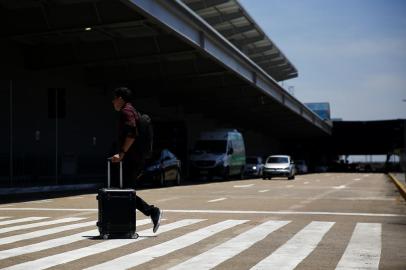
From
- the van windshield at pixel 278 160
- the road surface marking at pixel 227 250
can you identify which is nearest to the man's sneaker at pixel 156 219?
the road surface marking at pixel 227 250

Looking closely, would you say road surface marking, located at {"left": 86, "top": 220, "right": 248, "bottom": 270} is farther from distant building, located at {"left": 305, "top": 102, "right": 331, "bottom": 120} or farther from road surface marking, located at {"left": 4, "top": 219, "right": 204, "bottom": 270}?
distant building, located at {"left": 305, "top": 102, "right": 331, "bottom": 120}

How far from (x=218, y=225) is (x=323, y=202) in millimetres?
7172

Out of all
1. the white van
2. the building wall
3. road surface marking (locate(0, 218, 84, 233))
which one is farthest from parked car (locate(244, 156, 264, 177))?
road surface marking (locate(0, 218, 84, 233))

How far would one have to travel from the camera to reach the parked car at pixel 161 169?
27.4m

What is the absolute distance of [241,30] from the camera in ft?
205

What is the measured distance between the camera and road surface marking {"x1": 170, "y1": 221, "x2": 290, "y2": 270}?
7.00m

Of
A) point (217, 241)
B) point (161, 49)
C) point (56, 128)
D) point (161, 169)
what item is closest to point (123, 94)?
point (217, 241)

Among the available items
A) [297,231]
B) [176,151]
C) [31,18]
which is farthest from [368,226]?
[176,151]

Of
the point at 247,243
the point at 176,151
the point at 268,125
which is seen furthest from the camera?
the point at 268,125

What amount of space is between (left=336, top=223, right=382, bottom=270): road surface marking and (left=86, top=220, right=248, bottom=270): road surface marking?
2.06m

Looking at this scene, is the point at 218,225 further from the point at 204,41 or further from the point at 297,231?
the point at 204,41

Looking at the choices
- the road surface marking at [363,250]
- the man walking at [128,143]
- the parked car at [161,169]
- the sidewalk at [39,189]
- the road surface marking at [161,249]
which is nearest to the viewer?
the road surface marking at [161,249]

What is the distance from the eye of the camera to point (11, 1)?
24781mm

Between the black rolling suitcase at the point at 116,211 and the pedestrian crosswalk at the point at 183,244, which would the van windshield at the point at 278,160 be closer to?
the pedestrian crosswalk at the point at 183,244
